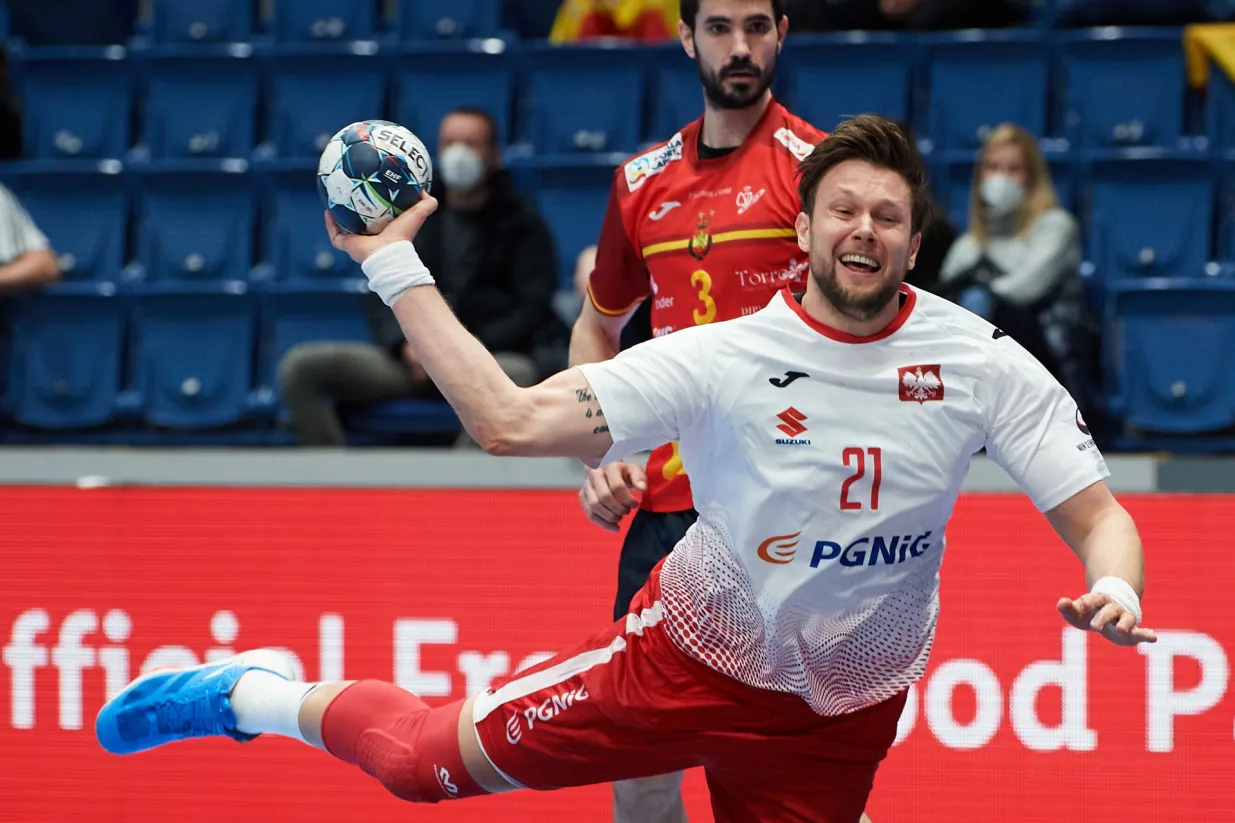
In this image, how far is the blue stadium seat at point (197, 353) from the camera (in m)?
7.60

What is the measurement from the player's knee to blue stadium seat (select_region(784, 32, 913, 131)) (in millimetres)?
4714

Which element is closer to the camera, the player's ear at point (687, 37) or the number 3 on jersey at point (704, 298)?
the number 3 on jersey at point (704, 298)

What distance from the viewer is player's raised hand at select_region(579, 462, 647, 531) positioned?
3.69 metres

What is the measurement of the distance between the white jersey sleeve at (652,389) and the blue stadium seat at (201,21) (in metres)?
6.35

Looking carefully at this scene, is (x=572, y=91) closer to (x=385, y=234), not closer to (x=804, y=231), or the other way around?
(x=804, y=231)

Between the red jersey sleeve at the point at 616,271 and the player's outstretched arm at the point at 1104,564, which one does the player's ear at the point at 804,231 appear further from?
the red jersey sleeve at the point at 616,271

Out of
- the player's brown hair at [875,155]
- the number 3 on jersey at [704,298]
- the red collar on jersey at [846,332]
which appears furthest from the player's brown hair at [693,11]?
the red collar on jersey at [846,332]

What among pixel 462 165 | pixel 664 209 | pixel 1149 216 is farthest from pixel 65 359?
pixel 1149 216

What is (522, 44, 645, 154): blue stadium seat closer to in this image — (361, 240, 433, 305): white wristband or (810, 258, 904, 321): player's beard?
(810, 258, 904, 321): player's beard

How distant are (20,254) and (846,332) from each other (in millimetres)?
5490

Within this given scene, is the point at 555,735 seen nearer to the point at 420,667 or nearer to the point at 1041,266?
the point at 420,667

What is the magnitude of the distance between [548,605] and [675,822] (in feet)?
2.71

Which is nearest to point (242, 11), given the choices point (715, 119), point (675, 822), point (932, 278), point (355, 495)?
point (932, 278)

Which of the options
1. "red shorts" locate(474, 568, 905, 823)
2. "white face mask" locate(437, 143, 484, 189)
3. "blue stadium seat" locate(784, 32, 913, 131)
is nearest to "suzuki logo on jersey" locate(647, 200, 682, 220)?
"red shorts" locate(474, 568, 905, 823)
